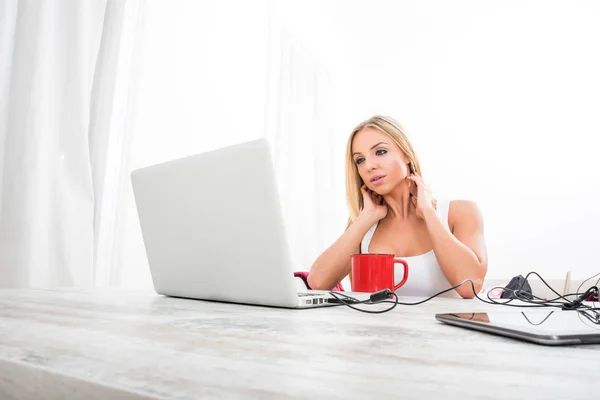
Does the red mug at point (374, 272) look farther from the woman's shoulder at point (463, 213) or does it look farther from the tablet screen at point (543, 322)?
the woman's shoulder at point (463, 213)

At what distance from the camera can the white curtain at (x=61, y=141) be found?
1553 mm

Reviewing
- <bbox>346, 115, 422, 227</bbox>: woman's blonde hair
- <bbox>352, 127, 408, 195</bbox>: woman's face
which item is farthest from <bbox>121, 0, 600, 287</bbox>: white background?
<bbox>352, 127, 408, 195</bbox>: woman's face

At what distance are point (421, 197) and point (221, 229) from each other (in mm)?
1043

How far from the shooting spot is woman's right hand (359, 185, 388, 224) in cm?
174

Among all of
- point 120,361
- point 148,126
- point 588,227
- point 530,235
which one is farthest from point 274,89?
point 120,361

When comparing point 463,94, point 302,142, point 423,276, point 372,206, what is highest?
point 463,94

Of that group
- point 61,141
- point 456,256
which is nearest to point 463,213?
point 456,256

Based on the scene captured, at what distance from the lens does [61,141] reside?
5.62 feet

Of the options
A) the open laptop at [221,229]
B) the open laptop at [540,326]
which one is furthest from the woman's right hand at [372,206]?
the open laptop at [540,326]

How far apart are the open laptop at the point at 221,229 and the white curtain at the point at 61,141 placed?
0.87 metres

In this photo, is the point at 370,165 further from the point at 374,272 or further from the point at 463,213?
the point at 374,272

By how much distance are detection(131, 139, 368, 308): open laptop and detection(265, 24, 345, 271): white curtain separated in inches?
93.4

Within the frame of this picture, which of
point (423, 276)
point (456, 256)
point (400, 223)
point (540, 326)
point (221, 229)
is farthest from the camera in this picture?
point (400, 223)

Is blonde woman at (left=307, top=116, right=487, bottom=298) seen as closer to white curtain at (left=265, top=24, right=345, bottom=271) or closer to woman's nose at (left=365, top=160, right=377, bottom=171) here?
woman's nose at (left=365, top=160, right=377, bottom=171)
